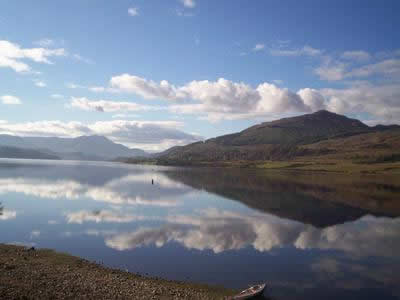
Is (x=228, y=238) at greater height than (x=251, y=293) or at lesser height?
lesser

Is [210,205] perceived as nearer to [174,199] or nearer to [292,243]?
[174,199]

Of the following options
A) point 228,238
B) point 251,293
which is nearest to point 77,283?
point 251,293

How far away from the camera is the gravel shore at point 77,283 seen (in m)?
27.7

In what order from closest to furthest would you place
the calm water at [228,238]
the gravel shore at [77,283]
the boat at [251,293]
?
the gravel shore at [77,283] < the boat at [251,293] < the calm water at [228,238]

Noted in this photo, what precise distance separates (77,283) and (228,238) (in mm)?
29614

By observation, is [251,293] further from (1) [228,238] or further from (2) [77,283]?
(1) [228,238]

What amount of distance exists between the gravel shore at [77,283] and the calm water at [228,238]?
3506 millimetres

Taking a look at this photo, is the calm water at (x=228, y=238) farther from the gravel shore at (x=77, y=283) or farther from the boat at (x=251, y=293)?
the gravel shore at (x=77, y=283)

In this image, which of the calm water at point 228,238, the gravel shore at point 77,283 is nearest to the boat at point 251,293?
the gravel shore at point 77,283

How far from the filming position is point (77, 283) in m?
30.5

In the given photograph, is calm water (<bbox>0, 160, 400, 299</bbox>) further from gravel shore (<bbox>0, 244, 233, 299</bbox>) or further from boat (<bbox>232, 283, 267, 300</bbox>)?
gravel shore (<bbox>0, 244, 233, 299</bbox>)

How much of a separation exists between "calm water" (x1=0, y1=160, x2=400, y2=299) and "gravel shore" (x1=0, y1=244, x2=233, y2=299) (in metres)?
3.51

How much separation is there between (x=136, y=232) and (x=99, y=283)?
2600cm

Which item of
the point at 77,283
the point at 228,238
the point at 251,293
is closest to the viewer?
the point at 251,293
